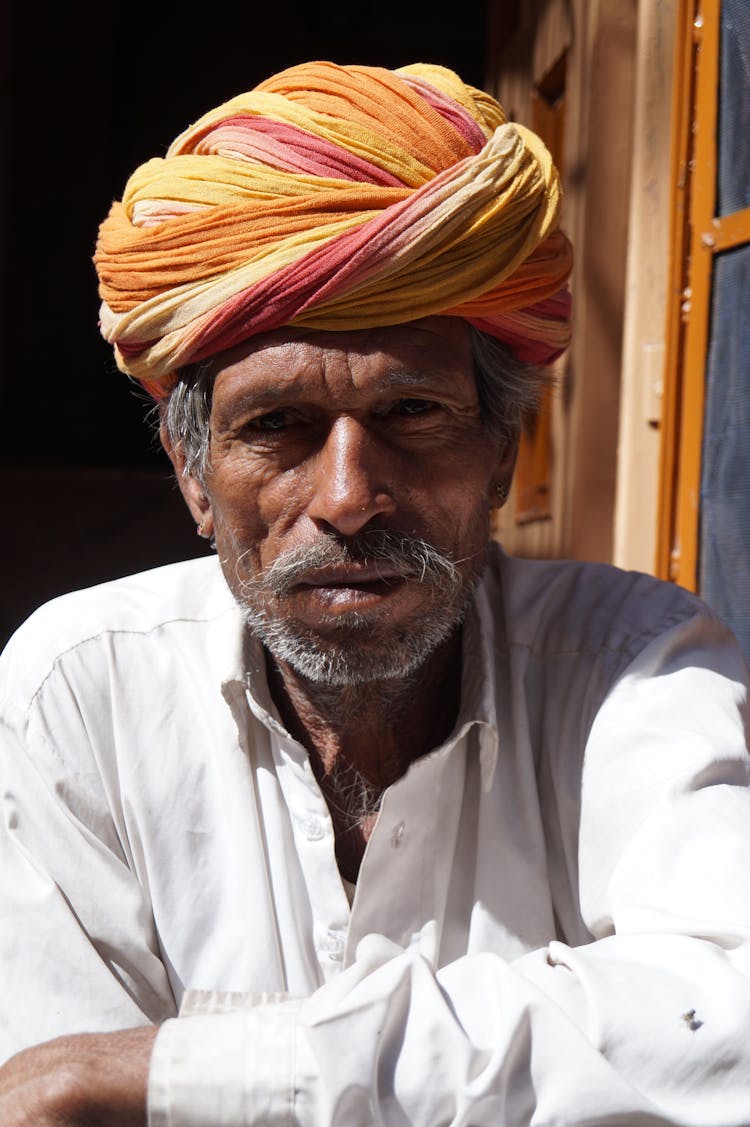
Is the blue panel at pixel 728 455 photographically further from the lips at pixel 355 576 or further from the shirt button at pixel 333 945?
the shirt button at pixel 333 945

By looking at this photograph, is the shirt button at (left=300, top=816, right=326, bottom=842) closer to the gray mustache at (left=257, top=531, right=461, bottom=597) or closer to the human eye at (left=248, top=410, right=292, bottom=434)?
the gray mustache at (left=257, top=531, right=461, bottom=597)

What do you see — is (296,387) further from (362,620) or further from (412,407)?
(362,620)

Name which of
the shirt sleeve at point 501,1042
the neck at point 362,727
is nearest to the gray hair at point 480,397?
the neck at point 362,727

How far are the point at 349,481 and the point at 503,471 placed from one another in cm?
47

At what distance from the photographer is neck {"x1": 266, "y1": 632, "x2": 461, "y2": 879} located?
6.75 ft

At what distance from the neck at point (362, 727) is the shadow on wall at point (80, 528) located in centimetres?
263

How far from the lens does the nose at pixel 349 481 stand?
1.83 m

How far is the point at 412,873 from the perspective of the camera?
1.90m

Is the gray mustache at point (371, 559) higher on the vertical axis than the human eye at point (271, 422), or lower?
lower

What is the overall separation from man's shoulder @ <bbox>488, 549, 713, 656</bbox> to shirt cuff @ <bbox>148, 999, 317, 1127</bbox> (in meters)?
0.90

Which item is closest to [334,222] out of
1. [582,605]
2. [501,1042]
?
[582,605]

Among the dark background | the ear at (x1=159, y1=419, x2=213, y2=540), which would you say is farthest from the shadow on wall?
the ear at (x1=159, y1=419, x2=213, y2=540)

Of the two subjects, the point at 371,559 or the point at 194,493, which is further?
the point at 194,493

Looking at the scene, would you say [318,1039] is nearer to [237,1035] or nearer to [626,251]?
[237,1035]
